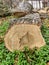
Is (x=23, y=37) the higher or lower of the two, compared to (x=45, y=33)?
higher

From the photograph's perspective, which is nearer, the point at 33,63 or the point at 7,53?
the point at 33,63

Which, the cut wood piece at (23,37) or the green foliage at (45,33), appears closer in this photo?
the cut wood piece at (23,37)

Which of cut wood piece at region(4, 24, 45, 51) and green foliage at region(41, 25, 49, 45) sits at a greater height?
cut wood piece at region(4, 24, 45, 51)

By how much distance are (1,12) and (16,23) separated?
2.87 m

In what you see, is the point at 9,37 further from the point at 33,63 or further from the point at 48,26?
the point at 48,26

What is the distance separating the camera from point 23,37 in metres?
4.06

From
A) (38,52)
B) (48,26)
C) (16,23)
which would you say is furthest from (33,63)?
(48,26)

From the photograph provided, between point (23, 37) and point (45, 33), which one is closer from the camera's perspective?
point (23, 37)

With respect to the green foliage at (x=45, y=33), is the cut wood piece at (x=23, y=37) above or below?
above

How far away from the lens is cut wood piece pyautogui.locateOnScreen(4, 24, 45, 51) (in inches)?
154

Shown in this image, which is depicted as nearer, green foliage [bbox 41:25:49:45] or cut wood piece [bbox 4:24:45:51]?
cut wood piece [bbox 4:24:45:51]

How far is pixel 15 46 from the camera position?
12.7 feet

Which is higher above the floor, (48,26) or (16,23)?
(16,23)

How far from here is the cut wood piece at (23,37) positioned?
12.8 feet
